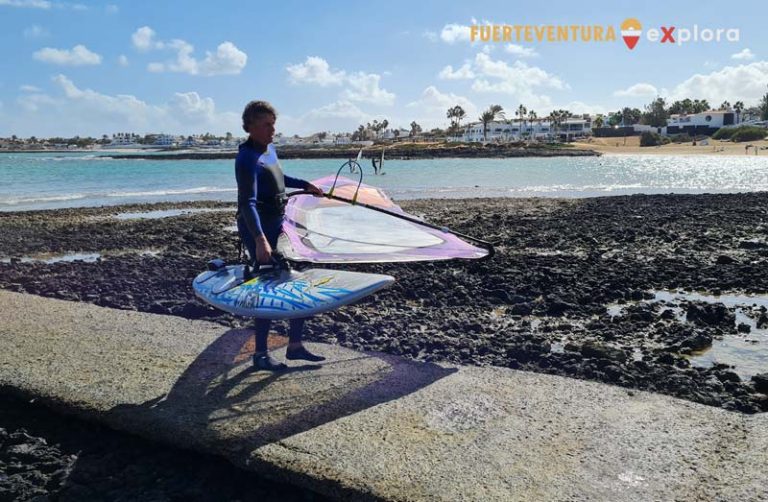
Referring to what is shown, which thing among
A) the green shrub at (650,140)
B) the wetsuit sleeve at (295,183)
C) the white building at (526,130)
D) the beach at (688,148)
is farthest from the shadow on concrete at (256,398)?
the white building at (526,130)

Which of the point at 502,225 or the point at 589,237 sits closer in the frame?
the point at 589,237

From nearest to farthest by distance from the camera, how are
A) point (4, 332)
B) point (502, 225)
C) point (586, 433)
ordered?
point (586, 433) < point (4, 332) < point (502, 225)

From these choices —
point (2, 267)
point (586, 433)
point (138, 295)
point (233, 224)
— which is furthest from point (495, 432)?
point (233, 224)

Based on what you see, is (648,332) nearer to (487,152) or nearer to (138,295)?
(138,295)

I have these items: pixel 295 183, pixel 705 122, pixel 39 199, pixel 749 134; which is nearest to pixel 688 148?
pixel 749 134

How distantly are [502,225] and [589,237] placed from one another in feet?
11.5

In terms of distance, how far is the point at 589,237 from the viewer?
49.3 feet

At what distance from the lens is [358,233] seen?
6.72 metres

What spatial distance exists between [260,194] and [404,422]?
2.23 m

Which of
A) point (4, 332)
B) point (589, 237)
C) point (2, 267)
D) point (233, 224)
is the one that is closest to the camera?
point (4, 332)

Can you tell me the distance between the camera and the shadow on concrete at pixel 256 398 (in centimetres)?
452

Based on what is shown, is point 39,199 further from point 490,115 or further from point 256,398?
point 490,115

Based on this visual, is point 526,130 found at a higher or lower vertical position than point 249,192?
higher

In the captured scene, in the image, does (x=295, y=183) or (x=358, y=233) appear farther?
(x=358, y=233)
